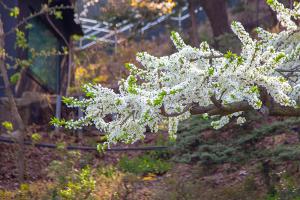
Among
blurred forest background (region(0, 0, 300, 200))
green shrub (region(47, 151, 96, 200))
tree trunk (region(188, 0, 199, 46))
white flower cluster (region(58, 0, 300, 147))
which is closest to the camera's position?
white flower cluster (region(58, 0, 300, 147))

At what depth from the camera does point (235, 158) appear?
6633mm

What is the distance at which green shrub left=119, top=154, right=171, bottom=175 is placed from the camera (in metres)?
8.36

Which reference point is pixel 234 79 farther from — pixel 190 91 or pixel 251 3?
pixel 251 3

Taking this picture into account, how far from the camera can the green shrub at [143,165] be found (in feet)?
27.4

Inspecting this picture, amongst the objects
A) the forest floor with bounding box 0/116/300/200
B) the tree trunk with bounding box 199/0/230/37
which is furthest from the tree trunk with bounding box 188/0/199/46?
the forest floor with bounding box 0/116/300/200

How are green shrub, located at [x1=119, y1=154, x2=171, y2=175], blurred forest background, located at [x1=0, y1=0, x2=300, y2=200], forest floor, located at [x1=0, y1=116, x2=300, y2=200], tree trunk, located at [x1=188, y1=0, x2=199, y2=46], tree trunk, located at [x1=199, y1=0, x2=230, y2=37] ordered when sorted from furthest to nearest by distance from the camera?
tree trunk, located at [x1=199, y1=0, x2=230, y2=37]
tree trunk, located at [x1=188, y1=0, x2=199, y2=46]
green shrub, located at [x1=119, y1=154, x2=171, y2=175]
blurred forest background, located at [x1=0, y1=0, x2=300, y2=200]
forest floor, located at [x1=0, y1=116, x2=300, y2=200]

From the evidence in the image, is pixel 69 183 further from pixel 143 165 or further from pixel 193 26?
pixel 193 26

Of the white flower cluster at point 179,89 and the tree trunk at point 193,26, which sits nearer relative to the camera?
the white flower cluster at point 179,89

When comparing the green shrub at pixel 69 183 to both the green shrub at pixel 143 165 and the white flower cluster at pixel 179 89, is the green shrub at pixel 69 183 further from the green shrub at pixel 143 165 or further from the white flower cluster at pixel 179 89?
the green shrub at pixel 143 165

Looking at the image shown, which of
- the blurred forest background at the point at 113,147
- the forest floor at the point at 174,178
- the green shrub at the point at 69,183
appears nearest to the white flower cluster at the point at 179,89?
the green shrub at the point at 69,183

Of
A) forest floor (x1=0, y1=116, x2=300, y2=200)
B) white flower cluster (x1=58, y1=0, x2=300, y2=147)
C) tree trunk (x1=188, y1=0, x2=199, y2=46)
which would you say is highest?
tree trunk (x1=188, y1=0, x2=199, y2=46)

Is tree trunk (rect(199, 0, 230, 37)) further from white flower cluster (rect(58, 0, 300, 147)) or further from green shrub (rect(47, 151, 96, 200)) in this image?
white flower cluster (rect(58, 0, 300, 147))

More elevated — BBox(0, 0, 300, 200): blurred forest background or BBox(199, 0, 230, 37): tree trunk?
BBox(199, 0, 230, 37): tree trunk

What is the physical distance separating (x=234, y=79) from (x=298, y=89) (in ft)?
2.79
